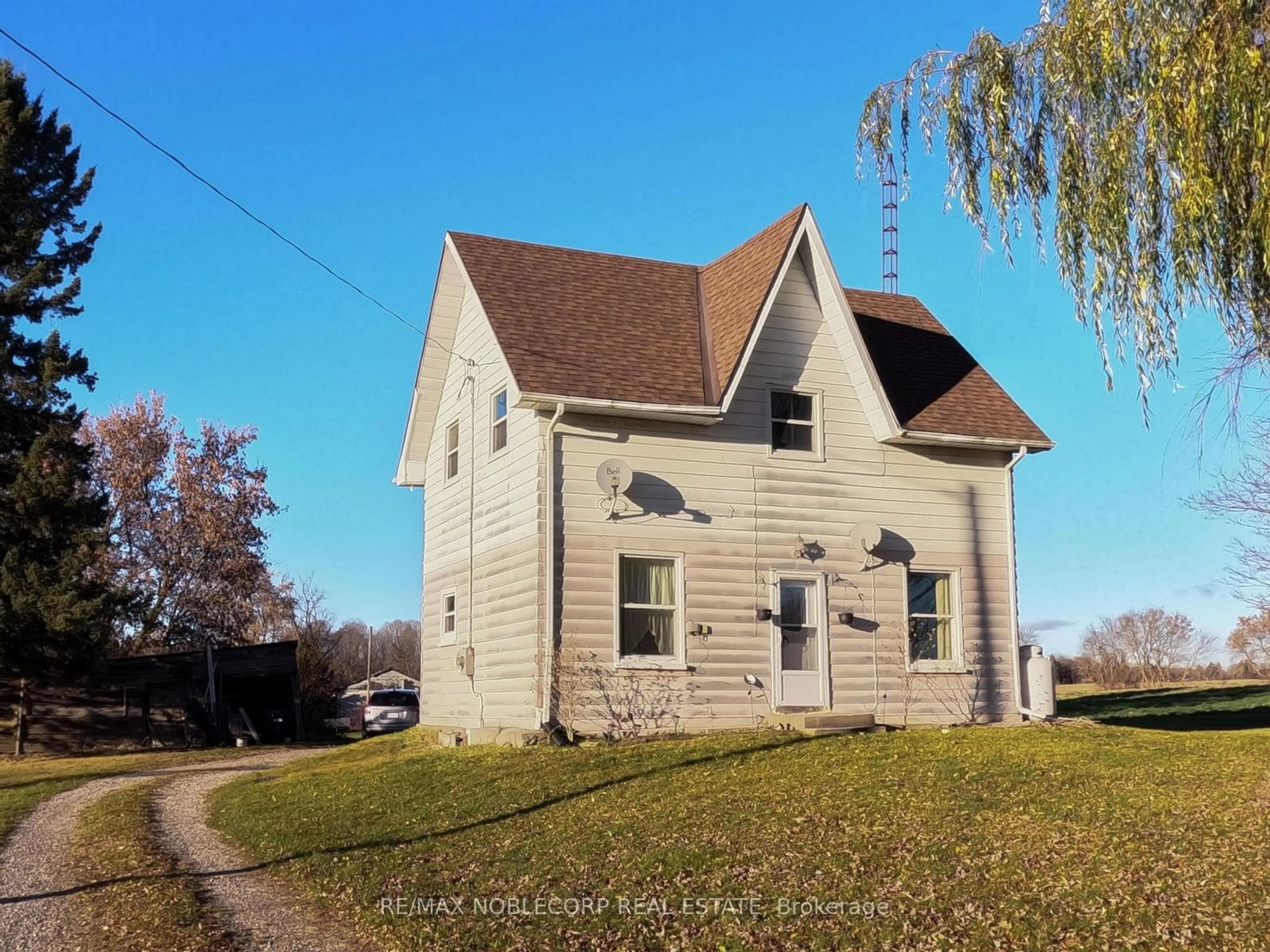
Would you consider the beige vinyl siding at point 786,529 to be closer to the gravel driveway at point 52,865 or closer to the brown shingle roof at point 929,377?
the brown shingle roof at point 929,377

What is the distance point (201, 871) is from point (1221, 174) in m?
9.92

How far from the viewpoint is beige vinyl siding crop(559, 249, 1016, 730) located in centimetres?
1722

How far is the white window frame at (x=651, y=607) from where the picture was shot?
671 inches

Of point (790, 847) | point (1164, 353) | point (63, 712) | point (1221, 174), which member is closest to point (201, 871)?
point (790, 847)

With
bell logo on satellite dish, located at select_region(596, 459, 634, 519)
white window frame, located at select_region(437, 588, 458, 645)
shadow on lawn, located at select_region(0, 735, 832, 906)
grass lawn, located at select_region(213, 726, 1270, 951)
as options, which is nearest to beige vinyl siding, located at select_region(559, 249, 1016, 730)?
bell logo on satellite dish, located at select_region(596, 459, 634, 519)

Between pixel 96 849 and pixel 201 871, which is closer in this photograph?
pixel 201 871

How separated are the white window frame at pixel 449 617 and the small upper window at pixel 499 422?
2.83 m

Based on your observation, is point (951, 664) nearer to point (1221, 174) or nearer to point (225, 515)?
point (1221, 174)

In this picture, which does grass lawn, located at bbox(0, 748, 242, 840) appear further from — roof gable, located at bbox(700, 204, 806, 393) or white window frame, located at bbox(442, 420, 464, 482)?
roof gable, located at bbox(700, 204, 806, 393)

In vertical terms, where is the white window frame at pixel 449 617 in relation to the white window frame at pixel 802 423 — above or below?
below

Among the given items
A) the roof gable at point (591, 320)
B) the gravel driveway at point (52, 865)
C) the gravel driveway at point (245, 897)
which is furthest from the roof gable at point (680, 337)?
the gravel driveway at point (52, 865)

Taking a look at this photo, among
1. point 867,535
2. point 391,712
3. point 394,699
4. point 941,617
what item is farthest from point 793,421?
point 394,699

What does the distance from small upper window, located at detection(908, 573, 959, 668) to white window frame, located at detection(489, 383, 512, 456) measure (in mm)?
6715

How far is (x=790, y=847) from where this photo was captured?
30.9 ft
